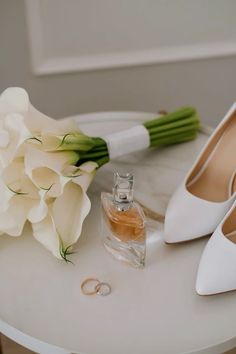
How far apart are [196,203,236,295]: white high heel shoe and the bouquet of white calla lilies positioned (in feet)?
0.51

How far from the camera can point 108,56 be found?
102 centimetres

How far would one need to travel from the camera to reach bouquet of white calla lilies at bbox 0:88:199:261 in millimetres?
515

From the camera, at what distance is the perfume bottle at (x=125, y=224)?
509 millimetres

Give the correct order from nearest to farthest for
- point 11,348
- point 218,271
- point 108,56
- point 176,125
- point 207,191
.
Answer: point 218,271
point 207,191
point 176,125
point 11,348
point 108,56

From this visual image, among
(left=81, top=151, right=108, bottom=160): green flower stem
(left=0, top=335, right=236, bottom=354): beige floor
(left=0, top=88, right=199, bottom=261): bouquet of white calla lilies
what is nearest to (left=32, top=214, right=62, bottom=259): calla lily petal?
(left=0, top=88, right=199, bottom=261): bouquet of white calla lilies

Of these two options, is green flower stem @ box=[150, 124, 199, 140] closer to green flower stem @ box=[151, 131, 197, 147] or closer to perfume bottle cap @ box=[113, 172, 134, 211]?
green flower stem @ box=[151, 131, 197, 147]

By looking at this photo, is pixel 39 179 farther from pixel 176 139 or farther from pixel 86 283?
pixel 176 139

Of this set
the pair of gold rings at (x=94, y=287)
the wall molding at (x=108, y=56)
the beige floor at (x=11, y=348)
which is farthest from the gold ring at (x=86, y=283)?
the wall molding at (x=108, y=56)

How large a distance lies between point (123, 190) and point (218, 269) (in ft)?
0.46

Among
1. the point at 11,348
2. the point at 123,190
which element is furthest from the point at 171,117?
the point at 11,348

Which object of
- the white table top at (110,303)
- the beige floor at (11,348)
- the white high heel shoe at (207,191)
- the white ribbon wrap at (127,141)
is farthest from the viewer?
the beige floor at (11,348)

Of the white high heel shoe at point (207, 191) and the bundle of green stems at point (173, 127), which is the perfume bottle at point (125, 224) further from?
the bundle of green stems at point (173, 127)

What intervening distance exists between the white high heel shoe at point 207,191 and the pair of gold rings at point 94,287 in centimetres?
10

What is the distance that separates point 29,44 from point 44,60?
2.0 inches
